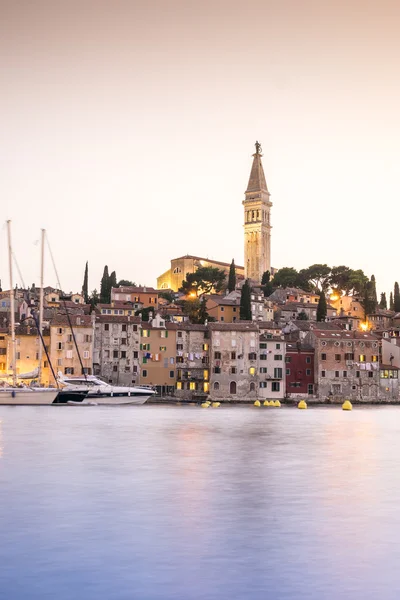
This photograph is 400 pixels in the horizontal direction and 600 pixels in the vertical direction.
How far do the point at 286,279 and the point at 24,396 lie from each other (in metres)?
76.9

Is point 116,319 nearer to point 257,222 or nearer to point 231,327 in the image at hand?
point 231,327

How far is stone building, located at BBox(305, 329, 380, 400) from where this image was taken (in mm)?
88250

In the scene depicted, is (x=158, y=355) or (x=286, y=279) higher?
(x=286, y=279)

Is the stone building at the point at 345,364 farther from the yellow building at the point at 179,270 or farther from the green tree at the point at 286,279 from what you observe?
the yellow building at the point at 179,270

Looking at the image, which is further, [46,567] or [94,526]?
[94,526]

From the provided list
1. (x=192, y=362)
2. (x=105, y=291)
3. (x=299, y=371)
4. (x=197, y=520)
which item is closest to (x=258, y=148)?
(x=105, y=291)

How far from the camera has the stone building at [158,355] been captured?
8394 cm

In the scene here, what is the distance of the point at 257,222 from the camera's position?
169500 mm

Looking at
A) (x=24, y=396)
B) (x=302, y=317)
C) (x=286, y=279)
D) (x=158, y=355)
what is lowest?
(x=24, y=396)

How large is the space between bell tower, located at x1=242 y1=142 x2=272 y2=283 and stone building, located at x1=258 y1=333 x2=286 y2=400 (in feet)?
259

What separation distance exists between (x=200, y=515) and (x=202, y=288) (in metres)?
110

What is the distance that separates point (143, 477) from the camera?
24328 millimetres

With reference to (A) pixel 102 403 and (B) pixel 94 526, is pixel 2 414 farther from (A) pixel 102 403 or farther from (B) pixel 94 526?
(B) pixel 94 526

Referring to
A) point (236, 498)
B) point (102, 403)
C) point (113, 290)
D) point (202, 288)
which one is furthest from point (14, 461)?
point (202, 288)
